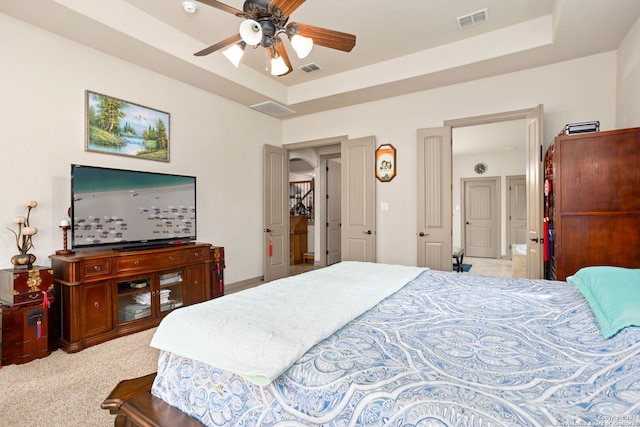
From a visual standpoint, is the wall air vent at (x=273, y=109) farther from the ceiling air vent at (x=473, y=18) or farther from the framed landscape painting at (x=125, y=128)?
the ceiling air vent at (x=473, y=18)

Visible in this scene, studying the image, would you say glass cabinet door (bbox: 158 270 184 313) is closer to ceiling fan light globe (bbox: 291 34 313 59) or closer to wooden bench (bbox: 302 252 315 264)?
ceiling fan light globe (bbox: 291 34 313 59)

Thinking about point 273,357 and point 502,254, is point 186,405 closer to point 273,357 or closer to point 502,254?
→ point 273,357

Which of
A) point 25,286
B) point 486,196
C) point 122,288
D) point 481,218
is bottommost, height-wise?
point 122,288

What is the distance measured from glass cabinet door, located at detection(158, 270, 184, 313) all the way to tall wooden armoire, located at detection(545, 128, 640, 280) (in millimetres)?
3517

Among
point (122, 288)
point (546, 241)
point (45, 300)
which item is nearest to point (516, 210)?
point (546, 241)

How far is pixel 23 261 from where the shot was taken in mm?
2484

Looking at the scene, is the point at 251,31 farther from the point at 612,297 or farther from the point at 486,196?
the point at 486,196

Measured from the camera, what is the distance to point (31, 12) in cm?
254

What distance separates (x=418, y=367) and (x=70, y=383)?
238 centimetres

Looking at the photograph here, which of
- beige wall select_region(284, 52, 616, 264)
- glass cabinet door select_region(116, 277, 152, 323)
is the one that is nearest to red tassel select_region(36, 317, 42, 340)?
glass cabinet door select_region(116, 277, 152, 323)

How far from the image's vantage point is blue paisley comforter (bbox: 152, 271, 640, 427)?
0.71 meters

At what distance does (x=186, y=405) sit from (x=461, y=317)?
1.09 m

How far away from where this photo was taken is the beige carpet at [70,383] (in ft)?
5.77

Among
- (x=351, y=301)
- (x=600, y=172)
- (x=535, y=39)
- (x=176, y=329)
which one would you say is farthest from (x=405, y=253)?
(x=176, y=329)
